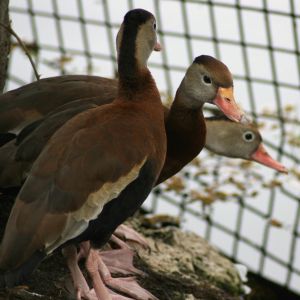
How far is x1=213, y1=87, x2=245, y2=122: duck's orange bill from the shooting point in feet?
15.6

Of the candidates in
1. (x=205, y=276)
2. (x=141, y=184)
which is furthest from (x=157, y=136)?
(x=205, y=276)

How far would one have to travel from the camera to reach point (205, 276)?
218 inches

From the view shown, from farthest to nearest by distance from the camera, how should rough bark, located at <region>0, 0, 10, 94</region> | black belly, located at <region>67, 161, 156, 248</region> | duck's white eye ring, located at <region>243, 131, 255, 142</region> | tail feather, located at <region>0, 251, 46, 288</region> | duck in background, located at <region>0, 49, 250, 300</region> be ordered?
duck's white eye ring, located at <region>243, 131, 255, 142</region> < rough bark, located at <region>0, 0, 10, 94</region> < duck in background, located at <region>0, 49, 250, 300</region> < black belly, located at <region>67, 161, 156, 248</region> < tail feather, located at <region>0, 251, 46, 288</region>

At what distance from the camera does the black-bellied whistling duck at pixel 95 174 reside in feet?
12.7

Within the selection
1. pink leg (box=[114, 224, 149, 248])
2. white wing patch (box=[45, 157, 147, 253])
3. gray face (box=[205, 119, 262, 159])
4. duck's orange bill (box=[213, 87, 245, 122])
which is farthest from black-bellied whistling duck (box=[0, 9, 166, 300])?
gray face (box=[205, 119, 262, 159])

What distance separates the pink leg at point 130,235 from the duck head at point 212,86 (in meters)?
0.83

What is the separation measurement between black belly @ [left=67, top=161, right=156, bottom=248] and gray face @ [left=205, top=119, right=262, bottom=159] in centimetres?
172

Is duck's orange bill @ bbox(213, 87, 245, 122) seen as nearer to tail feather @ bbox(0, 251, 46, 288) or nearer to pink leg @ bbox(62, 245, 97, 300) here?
pink leg @ bbox(62, 245, 97, 300)

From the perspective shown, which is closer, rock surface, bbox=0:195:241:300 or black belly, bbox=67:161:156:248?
black belly, bbox=67:161:156:248

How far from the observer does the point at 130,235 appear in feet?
17.8

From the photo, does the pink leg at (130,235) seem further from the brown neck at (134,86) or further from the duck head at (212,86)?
the brown neck at (134,86)

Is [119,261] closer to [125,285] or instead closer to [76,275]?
[125,285]

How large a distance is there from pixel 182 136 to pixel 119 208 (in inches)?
39.5

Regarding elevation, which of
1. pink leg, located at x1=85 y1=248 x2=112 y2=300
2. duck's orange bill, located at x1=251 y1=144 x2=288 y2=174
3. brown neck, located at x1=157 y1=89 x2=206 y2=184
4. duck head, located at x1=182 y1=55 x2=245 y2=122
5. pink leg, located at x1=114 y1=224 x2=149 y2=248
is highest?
duck's orange bill, located at x1=251 y1=144 x2=288 y2=174
